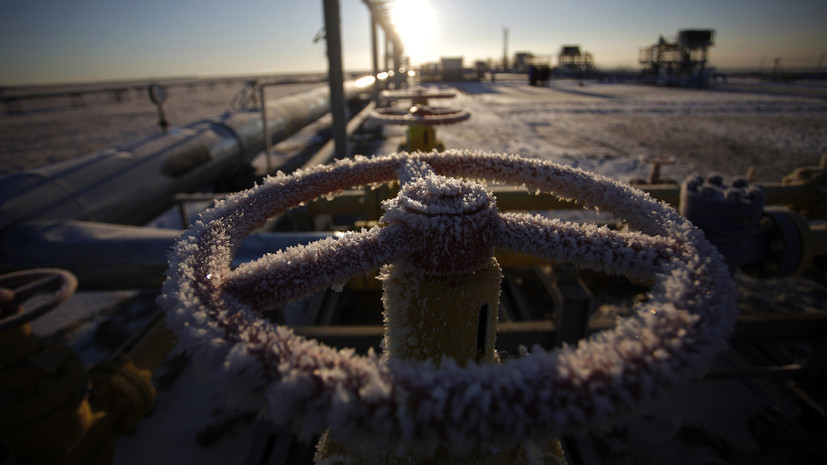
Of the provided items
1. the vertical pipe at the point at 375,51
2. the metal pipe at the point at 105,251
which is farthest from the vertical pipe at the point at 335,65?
the vertical pipe at the point at 375,51

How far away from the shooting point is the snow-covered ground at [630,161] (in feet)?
6.48

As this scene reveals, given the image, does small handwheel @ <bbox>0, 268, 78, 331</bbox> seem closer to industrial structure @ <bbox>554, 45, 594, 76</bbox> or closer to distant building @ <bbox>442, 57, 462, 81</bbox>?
distant building @ <bbox>442, 57, 462, 81</bbox>

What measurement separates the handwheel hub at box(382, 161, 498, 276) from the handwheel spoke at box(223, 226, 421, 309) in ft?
0.21

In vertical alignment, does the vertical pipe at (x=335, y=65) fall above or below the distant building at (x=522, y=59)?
below

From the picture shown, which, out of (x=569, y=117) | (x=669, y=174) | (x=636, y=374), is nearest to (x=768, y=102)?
(x=569, y=117)

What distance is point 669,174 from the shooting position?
238 inches

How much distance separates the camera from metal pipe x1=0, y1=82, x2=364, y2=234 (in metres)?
2.79

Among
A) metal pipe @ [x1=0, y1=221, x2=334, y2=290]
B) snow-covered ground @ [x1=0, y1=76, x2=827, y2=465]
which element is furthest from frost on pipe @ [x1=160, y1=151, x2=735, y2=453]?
snow-covered ground @ [x1=0, y1=76, x2=827, y2=465]

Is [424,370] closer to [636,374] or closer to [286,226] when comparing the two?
[636,374]

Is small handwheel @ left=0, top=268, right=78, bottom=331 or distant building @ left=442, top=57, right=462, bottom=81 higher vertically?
distant building @ left=442, top=57, right=462, bottom=81

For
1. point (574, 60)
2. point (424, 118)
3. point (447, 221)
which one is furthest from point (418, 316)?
point (574, 60)

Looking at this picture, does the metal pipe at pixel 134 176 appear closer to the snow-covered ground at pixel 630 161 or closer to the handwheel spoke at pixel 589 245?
the snow-covered ground at pixel 630 161

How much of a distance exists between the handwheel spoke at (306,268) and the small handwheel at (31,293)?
4.86 feet

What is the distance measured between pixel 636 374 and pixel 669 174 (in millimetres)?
6995
